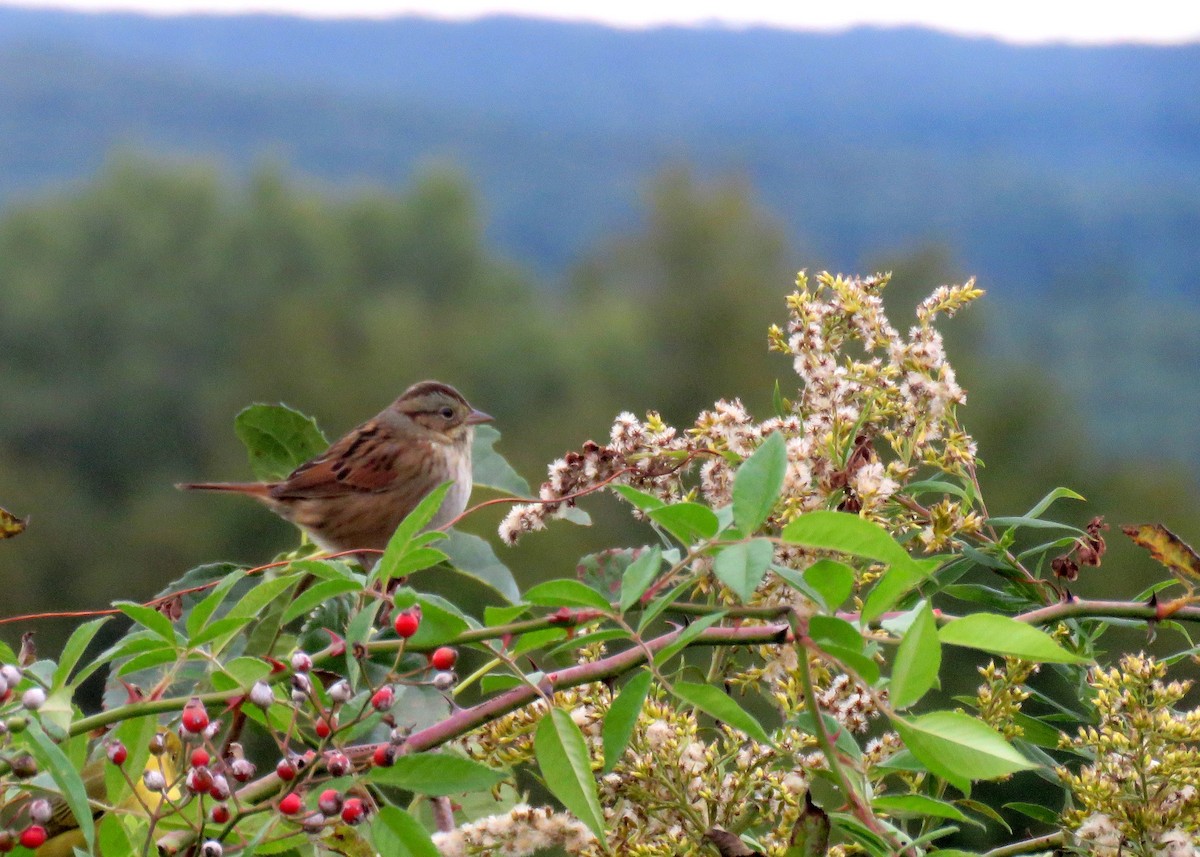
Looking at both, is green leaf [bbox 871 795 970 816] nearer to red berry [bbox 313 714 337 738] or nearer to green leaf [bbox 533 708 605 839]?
green leaf [bbox 533 708 605 839]

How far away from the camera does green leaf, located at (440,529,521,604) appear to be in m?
1.35

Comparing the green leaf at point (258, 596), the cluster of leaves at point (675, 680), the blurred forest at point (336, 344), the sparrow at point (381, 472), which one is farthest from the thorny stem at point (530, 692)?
the blurred forest at point (336, 344)

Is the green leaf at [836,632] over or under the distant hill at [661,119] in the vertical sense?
over

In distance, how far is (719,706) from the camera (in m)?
0.77

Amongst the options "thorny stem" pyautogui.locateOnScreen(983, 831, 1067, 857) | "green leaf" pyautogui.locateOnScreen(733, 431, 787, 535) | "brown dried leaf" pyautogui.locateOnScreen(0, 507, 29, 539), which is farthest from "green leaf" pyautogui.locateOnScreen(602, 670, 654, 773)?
"brown dried leaf" pyautogui.locateOnScreen(0, 507, 29, 539)

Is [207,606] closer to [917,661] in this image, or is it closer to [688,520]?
[688,520]

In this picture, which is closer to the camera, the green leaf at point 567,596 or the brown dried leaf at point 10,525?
the green leaf at point 567,596

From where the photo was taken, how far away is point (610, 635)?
2.59 ft

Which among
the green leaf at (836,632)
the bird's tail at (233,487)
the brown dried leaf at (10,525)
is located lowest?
the bird's tail at (233,487)

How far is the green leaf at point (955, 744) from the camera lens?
74cm

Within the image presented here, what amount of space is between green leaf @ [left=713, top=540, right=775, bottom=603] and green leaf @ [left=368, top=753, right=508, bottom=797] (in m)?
0.20

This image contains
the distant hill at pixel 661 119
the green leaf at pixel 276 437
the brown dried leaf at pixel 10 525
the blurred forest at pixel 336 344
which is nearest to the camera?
the brown dried leaf at pixel 10 525

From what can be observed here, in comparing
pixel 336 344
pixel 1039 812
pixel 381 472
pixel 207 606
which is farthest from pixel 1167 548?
pixel 336 344

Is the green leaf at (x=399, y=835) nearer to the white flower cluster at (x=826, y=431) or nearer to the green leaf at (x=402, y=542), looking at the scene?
the green leaf at (x=402, y=542)
